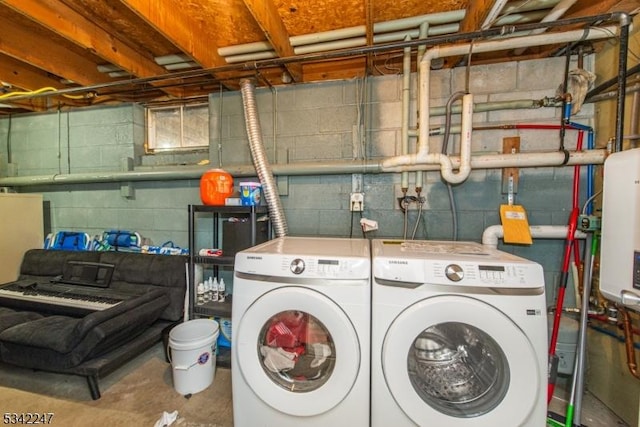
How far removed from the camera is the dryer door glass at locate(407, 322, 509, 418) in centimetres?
109

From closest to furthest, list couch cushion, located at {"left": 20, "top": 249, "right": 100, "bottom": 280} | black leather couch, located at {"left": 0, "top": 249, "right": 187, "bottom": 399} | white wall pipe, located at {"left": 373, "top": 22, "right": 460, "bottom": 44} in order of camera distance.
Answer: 1. black leather couch, located at {"left": 0, "top": 249, "right": 187, "bottom": 399}
2. white wall pipe, located at {"left": 373, "top": 22, "right": 460, "bottom": 44}
3. couch cushion, located at {"left": 20, "top": 249, "right": 100, "bottom": 280}

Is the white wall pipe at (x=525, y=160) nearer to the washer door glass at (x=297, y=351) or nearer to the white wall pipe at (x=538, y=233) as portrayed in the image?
the white wall pipe at (x=538, y=233)

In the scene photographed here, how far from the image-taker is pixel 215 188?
199 centimetres

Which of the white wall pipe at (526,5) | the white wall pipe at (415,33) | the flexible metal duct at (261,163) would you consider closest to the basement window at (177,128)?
the flexible metal duct at (261,163)

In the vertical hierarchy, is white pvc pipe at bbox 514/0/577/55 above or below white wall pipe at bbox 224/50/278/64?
below

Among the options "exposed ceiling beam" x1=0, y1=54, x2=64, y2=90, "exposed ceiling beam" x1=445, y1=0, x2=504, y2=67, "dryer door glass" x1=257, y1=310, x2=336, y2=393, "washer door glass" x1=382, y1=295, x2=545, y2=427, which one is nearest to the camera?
"washer door glass" x1=382, y1=295, x2=545, y2=427

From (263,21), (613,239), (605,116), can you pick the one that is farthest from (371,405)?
(605,116)

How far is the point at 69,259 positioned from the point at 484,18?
12.5 ft

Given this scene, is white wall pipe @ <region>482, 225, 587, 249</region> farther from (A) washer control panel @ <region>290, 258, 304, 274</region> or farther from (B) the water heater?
(A) washer control panel @ <region>290, 258, 304, 274</region>

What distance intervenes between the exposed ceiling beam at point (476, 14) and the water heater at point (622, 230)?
1.02 metres

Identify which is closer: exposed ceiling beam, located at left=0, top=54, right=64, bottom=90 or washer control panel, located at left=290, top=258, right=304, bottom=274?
washer control panel, located at left=290, top=258, right=304, bottom=274

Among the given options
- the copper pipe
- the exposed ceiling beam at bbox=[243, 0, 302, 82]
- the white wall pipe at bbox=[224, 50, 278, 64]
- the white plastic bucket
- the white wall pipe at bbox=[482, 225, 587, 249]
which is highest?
the white wall pipe at bbox=[224, 50, 278, 64]

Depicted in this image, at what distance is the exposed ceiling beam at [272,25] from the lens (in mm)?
1472

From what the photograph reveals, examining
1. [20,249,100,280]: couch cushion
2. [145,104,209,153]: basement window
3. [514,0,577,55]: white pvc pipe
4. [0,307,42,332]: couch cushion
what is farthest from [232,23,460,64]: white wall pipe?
[0,307,42,332]: couch cushion
